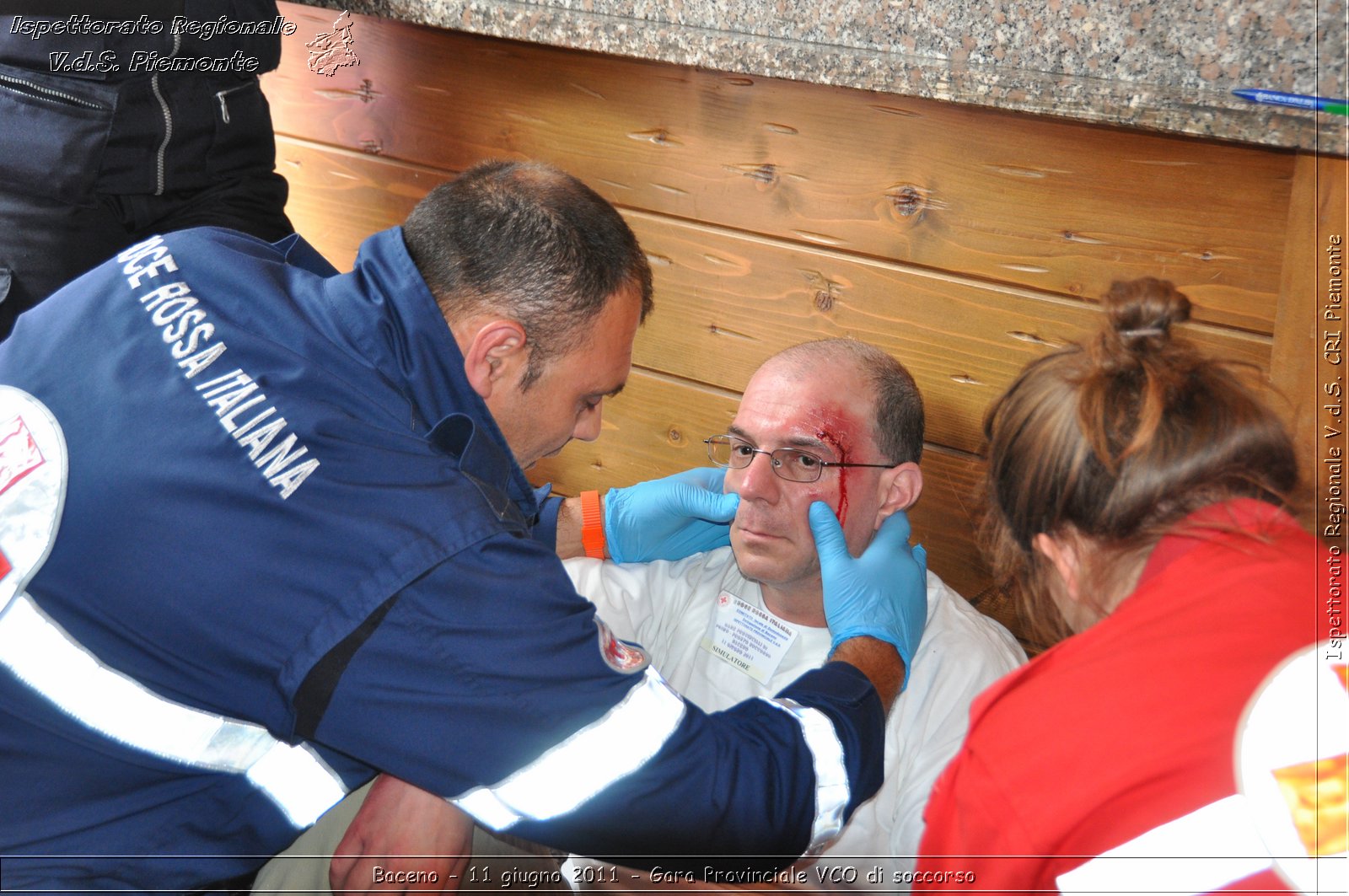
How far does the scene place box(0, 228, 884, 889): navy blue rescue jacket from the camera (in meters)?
1.21

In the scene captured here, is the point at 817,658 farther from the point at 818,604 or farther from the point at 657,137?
the point at 657,137

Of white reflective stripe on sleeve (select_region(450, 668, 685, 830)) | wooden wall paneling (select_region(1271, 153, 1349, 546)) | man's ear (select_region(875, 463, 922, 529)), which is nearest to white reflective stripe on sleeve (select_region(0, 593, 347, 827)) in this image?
white reflective stripe on sleeve (select_region(450, 668, 685, 830))

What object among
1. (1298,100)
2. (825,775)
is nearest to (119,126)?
(825,775)

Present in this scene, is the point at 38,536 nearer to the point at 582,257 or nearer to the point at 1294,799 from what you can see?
the point at 582,257

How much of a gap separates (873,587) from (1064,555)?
562mm

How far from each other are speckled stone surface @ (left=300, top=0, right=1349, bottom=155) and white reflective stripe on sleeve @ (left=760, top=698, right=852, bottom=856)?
35.2 inches

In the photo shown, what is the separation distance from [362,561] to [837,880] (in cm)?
92

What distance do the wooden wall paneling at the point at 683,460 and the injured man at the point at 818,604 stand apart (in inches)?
3.0

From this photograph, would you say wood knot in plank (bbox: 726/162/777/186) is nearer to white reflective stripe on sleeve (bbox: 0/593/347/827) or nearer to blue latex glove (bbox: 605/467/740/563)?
blue latex glove (bbox: 605/467/740/563)

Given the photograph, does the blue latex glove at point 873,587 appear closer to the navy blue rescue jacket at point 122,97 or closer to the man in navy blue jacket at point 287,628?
the man in navy blue jacket at point 287,628

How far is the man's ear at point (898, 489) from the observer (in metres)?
1.90

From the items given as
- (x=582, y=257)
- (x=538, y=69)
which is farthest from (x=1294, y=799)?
(x=538, y=69)

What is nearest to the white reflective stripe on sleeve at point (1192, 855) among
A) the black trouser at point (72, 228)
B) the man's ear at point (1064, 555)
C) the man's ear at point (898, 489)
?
the man's ear at point (1064, 555)

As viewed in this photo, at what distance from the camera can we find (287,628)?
1.20 m
